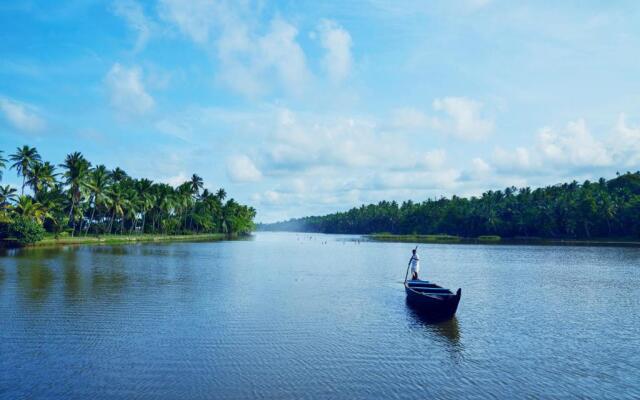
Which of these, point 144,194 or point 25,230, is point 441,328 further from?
point 144,194

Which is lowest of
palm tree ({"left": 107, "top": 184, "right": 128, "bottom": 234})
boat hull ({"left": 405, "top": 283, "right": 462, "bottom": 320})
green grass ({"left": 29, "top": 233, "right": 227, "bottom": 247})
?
boat hull ({"left": 405, "top": 283, "right": 462, "bottom": 320})

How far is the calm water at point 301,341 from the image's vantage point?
11.7 meters

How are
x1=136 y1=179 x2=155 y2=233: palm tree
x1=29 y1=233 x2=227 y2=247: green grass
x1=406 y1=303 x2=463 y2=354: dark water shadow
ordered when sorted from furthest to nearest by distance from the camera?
1. x1=136 y1=179 x2=155 y2=233: palm tree
2. x1=29 y1=233 x2=227 y2=247: green grass
3. x1=406 y1=303 x2=463 y2=354: dark water shadow

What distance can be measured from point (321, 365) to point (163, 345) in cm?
554

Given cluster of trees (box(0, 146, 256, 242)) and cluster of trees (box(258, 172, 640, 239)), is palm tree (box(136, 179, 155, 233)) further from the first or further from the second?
cluster of trees (box(258, 172, 640, 239))

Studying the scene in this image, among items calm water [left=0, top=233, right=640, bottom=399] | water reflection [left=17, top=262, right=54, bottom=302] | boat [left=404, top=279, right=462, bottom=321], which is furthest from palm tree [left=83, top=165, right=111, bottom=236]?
boat [left=404, top=279, right=462, bottom=321]

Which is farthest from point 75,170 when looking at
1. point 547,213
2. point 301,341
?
point 547,213

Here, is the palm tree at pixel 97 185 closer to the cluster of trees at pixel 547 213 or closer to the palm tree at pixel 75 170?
the palm tree at pixel 75 170

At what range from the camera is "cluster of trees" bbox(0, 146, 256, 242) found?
2244 inches

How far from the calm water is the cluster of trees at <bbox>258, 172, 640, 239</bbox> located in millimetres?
82420

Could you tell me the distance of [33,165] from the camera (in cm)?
6372

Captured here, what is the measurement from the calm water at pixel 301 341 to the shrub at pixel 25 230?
2620 centimetres

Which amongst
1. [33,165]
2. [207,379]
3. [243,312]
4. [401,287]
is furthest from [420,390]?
[33,165]

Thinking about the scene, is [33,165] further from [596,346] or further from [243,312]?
[596,346]
